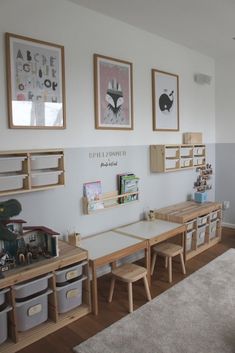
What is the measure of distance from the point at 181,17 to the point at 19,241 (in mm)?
2640

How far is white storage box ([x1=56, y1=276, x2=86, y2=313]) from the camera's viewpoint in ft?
7.51

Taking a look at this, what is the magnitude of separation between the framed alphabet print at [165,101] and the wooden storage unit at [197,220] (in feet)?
3.35

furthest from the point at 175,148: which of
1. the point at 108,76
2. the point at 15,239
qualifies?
the point at 15,239

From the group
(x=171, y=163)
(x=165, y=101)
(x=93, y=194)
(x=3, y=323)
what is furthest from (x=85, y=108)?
(x=3, y=323)

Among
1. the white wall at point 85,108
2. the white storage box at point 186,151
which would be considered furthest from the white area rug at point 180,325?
the white storage box at point 186,151

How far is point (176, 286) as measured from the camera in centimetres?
290

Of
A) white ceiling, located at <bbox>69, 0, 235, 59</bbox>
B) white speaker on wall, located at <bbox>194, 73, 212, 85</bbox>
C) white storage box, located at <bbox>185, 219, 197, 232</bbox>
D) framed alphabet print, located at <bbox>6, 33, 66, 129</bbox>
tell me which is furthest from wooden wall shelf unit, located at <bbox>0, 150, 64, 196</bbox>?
white speaker on wall, located at <bbox>194, 73, 212, 85</bbox>

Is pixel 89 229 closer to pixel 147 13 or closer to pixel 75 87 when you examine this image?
pixel 75 87

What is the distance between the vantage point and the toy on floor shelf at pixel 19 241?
2.03 m

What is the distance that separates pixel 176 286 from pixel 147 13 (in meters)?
2.69

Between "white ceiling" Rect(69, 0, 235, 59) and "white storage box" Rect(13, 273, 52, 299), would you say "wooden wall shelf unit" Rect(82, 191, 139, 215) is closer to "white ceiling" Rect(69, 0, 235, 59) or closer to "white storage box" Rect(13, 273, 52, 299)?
"white storage box" Rect(13, 273, 52, 299)

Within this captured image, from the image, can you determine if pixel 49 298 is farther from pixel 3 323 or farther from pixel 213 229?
pixel 213 229

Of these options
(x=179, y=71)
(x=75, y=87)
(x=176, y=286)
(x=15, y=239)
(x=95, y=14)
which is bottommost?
(x=176, y=286)

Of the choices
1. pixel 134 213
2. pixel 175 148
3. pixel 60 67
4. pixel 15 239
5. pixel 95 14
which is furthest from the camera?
pixel 175 148
